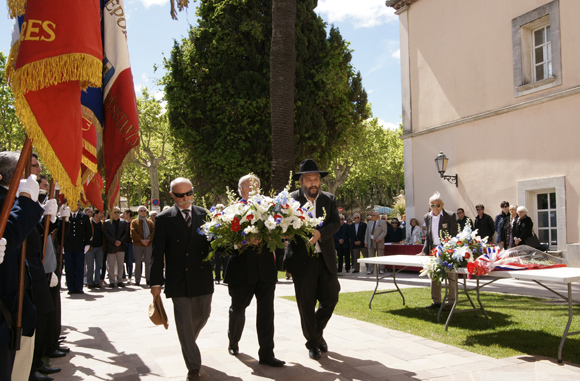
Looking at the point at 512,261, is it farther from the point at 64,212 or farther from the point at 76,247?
the point at 76,247

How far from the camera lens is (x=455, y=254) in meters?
7.09

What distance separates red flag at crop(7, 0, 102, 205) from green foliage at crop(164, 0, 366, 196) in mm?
17482

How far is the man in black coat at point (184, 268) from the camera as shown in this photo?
507 centimetres

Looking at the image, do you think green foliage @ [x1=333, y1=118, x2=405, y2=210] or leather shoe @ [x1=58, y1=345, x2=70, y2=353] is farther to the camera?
green foliage @ [x1=333, y1=118, x2=405, y2=210]

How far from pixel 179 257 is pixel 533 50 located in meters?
13.6

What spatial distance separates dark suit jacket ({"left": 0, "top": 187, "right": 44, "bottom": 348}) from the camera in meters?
3.37

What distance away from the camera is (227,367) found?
5.49 metres

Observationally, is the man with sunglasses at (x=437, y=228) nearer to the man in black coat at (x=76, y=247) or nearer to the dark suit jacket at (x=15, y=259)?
the dark suit jacket at (x=15, y=259)

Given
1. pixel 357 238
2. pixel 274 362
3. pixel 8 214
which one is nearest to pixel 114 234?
pixel 357 238

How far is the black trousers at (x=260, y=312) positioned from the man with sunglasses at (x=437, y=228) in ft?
12.8

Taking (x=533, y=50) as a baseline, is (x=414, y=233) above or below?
below

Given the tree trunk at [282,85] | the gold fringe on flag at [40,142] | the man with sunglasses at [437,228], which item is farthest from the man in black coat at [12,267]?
the tree trunk at [282,85]

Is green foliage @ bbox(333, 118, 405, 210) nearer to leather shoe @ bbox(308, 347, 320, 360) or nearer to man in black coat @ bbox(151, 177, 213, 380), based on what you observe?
leather shoe @ bbox(308, 347, 320, 360)

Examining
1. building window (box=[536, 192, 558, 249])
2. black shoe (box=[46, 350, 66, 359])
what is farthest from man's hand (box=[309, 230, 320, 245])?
building window (box=[536, 192, 558, 249])
